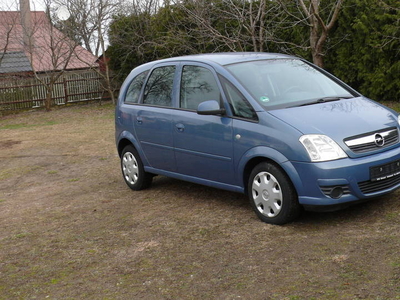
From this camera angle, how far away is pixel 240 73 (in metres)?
6.54

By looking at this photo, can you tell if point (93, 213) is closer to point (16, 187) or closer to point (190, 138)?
point (190, 138)

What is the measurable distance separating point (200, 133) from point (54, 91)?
20978 mm

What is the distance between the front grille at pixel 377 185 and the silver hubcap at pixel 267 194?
2.60ft

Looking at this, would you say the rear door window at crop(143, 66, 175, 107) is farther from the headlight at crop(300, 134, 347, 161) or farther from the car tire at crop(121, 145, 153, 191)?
the headlight at crop(300, 134, 347, 161)

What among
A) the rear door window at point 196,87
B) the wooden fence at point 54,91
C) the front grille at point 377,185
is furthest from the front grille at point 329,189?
the wooden fence at point 54,91

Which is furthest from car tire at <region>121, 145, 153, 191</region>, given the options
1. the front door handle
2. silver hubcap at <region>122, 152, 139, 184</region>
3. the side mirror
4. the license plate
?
the license plate

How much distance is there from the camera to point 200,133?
6.62m

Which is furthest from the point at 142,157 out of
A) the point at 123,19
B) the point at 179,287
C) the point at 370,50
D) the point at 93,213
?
the point at 123,19

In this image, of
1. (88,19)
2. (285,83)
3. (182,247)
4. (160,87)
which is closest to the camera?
(182,247)

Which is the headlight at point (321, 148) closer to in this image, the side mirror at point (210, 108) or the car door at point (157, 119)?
the side mirror at point (210, 108)

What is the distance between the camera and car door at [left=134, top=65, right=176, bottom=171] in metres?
7.23

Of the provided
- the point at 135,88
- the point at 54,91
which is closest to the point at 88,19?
the point at 54,91

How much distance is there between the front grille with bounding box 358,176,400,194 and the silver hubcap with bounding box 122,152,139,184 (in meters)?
3.47

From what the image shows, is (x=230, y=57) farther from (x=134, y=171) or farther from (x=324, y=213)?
(x=134, y=171)
